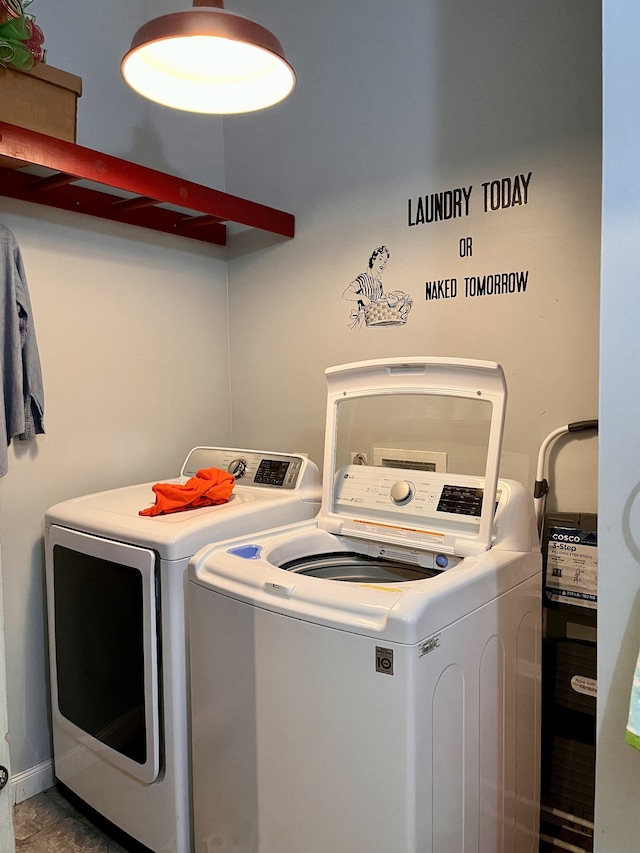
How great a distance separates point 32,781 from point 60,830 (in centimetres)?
24

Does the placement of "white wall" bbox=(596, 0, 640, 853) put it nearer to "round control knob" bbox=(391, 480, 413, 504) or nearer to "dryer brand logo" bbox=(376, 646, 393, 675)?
"dryer brand logo" bbox=(376, 646, 393, 675)

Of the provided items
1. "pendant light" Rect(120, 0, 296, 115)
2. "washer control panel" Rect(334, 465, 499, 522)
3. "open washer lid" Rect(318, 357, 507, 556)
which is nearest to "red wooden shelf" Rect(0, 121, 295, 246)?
"pendant light" Rect(120, 0, 296, 115)

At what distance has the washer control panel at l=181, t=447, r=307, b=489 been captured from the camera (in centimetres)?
220

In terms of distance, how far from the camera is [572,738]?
Answer: 1834 mm

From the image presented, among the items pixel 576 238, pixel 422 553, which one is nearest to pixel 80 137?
pixel 576 238

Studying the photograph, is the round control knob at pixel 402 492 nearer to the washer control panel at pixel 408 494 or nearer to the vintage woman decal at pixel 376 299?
the washer control panel at pixel 408 494

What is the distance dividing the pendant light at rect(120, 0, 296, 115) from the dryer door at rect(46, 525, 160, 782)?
3.95 ft

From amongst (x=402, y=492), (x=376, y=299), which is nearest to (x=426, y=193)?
(x=376, y=299)

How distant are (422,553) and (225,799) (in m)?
0.80

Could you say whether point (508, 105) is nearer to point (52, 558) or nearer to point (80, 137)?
point (80, 137)

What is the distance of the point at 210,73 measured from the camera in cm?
166

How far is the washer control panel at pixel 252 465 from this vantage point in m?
2.20

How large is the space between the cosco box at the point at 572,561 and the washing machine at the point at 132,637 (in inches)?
30.4

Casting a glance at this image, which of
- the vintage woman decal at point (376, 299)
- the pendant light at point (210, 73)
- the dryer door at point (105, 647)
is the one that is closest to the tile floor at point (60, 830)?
the dryer door at point (105, 647)
